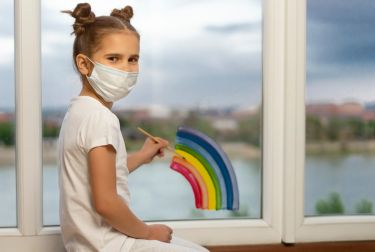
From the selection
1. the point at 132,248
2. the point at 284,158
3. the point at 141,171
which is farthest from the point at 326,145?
the point at 132,248

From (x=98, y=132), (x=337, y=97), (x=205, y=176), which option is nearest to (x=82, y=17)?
(x=98, y=132)

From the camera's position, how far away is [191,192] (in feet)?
6.25

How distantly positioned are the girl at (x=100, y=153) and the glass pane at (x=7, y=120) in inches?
18.1

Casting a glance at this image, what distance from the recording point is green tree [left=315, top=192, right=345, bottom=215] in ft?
6.61

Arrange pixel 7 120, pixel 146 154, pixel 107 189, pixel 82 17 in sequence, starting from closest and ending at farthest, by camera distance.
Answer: pixel 107 189 → pixel 82 17 → pixel 146 154 → pixel 7 120

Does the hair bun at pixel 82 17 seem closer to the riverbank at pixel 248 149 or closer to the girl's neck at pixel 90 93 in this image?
the girl's neck at pixel 90 93

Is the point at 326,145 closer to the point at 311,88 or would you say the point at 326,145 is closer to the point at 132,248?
the point at 311,88

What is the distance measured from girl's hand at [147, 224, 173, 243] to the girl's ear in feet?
1.28

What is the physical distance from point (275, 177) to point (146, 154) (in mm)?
482

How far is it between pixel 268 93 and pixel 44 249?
821mm

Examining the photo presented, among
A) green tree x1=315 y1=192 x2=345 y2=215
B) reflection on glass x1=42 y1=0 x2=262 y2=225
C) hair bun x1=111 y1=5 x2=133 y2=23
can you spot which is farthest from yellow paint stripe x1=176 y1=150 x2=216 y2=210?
hair bun x1=111 y1=5 x2=133 y2=23

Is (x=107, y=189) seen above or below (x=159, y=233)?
above

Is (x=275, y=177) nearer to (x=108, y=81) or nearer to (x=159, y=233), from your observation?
(x=159, y=233)

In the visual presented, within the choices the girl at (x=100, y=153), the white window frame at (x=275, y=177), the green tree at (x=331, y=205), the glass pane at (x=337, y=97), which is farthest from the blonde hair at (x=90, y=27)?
the green tree at (x=331, y=205)
